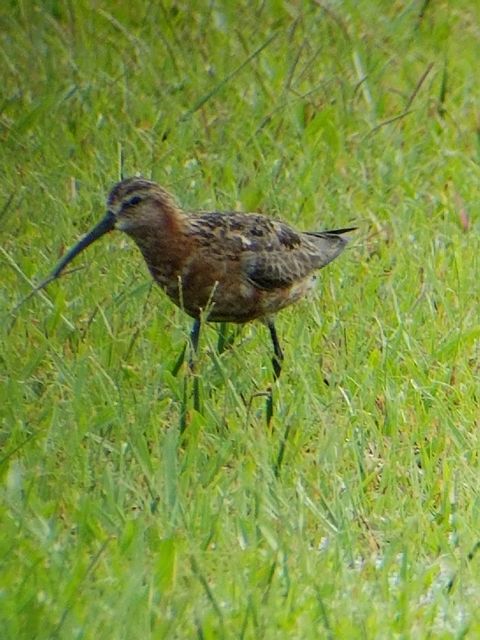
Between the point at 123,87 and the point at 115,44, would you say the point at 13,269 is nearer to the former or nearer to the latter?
the point at 123,87

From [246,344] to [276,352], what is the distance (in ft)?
1.20

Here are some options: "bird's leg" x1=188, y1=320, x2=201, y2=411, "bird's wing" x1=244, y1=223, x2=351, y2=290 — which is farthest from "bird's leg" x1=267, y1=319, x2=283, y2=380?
"bird's leg" x1=188, y1=320, x2=201, y2=411

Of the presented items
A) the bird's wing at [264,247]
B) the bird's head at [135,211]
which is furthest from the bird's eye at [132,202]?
the bird's wing at [264,247]

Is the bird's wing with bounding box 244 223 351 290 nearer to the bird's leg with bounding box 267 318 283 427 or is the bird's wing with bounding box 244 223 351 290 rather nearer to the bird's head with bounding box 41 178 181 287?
the bird's leg with bounding box 267 318 283 427

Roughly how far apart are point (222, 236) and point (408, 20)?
3.71 m

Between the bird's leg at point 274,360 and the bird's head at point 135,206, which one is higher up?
the bird's head at point 135,206

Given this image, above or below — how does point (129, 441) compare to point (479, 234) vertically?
above

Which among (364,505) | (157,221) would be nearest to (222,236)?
(157,221)

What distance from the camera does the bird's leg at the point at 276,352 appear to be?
6148mm

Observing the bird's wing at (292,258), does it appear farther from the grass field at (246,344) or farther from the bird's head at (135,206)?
the bird's head at (135,206)

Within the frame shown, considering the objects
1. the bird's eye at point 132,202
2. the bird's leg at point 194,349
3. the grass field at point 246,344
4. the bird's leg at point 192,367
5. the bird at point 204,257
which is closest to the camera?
the grass field at point 246,344

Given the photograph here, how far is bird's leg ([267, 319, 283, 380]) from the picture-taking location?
615 cm

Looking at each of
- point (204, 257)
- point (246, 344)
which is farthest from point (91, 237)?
point (246, 344)

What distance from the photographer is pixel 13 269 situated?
22.6ft
